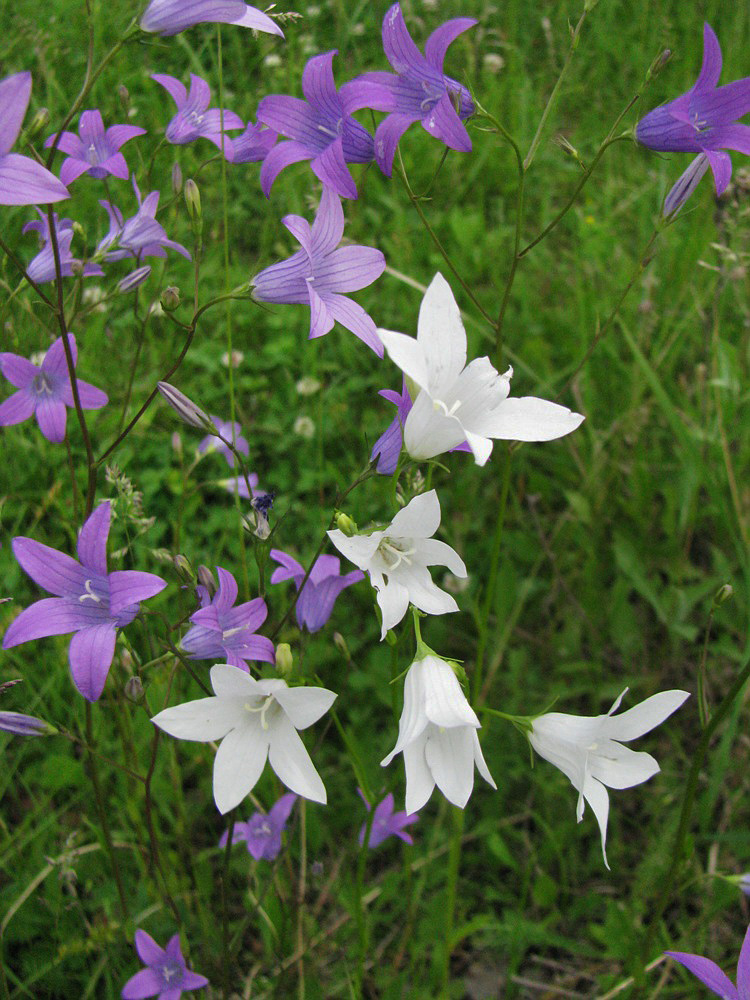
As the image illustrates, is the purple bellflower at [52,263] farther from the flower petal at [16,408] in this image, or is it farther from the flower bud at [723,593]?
the flower bud at [723,593]

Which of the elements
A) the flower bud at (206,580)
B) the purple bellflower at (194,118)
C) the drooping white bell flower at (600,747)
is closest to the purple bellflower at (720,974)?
the drooping white bell flower at (600,747)

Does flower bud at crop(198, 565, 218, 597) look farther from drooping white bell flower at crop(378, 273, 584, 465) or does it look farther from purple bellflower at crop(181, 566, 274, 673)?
drooping white bell flower at crop(378, 273, 584, 465)

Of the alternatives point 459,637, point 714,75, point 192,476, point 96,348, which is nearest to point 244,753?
point 714,75

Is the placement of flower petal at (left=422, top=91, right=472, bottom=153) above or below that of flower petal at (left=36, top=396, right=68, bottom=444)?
above

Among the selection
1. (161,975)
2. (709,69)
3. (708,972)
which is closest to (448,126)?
(709,69)

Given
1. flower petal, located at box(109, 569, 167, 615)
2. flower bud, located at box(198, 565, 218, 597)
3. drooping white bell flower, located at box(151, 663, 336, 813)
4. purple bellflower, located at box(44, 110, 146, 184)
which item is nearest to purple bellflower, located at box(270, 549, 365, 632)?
flower bud, located at box(198, 565, 218, 597)

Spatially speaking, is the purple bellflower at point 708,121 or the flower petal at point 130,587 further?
the purple bellflower at point 708,121

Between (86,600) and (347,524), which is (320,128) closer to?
(347,524)
